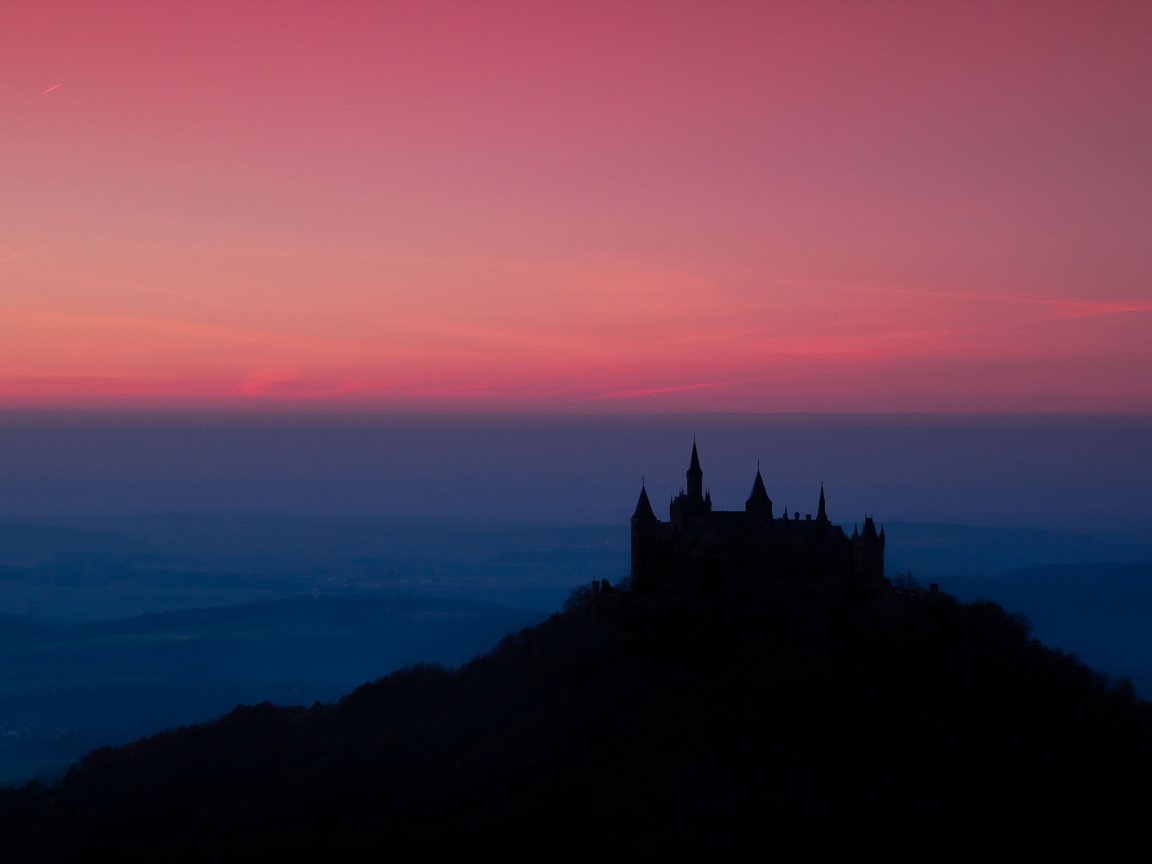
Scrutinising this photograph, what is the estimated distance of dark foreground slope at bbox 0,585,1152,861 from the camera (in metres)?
51.0

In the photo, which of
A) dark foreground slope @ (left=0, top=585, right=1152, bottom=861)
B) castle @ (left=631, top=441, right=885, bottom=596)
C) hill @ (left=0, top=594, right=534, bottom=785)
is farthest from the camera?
hill @ (left=0, top=594, right=534, bottom=785)

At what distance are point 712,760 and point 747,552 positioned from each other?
11.6 metres

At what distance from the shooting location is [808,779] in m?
52.2

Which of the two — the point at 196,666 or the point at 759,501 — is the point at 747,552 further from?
the point at 196,666

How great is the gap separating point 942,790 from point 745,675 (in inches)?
383

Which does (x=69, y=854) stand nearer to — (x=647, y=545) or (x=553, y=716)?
(x=553, y=716)

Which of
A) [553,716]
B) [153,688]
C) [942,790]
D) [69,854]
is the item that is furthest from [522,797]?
[153,688]

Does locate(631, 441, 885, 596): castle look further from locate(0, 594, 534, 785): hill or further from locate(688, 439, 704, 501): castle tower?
locate(0, 594, 534, 785): hill

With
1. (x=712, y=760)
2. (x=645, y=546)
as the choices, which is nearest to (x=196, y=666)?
(x=645, y=546)

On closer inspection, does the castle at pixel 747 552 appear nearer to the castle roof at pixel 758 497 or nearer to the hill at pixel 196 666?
the castle roof at pixel 758 497

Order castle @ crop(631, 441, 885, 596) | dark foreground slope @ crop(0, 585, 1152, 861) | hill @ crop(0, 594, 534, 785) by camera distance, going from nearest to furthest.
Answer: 1. dark foreground slope @ crop(0, 585, 1152, 861)
2. castle @ crop(631, 441, 885, 596)
3. hill @ crop(0, 594, 534, 785)

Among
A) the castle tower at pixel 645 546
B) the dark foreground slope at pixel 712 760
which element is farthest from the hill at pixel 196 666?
the castle tower at pixel 645 546

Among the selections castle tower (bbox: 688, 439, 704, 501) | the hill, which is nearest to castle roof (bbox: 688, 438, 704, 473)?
castle tower (bbox: 688, 439, 704, 501)

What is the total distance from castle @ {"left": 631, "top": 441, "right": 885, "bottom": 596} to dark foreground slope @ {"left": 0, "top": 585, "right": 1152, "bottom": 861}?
1.17 meters
